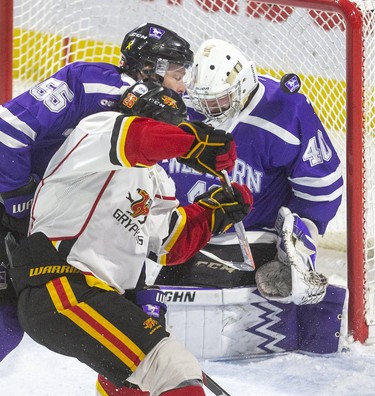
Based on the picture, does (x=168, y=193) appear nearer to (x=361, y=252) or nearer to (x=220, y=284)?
(x=220, y=284)

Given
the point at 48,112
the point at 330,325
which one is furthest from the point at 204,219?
the point at 330,325

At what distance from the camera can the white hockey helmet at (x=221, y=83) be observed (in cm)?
291

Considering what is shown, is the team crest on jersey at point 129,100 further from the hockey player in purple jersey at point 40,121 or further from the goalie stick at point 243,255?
the goalie stick at point 243,255

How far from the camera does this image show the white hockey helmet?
2908 millimetres

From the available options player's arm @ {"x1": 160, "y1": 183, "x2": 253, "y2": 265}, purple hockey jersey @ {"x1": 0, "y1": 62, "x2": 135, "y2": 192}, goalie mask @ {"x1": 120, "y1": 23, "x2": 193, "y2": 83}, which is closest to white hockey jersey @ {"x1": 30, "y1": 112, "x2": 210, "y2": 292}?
player's arm @ {"x1": 160, "y1": 183, "x2": 253, "y2": 265}

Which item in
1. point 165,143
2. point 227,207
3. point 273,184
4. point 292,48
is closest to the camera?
point 165,143

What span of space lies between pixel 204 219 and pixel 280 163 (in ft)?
3.11

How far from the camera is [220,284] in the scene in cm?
320

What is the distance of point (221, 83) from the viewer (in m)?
2.91

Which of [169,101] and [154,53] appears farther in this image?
[154,53]

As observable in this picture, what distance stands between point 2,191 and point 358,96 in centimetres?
132

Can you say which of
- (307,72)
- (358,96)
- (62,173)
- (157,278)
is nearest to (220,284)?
(157,278)

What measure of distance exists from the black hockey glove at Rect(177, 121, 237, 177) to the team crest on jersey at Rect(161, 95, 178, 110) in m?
0.11

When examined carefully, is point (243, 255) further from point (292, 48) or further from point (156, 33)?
point (292, 48)
